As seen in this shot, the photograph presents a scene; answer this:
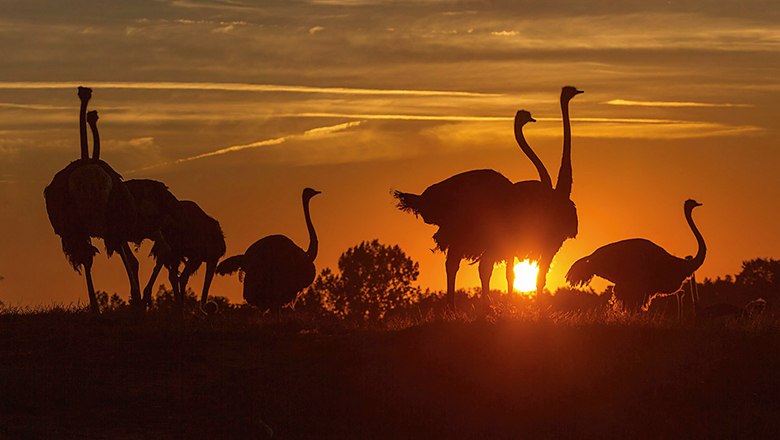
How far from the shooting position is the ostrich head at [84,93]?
86.8 feet

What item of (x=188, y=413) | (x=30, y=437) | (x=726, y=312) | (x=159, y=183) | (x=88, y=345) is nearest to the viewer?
(x=30, y=437)

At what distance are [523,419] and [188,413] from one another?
3979 mm

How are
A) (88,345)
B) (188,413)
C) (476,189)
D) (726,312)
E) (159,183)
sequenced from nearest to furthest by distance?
(188,413), (88,345), (476,189), (159,183), (726,312)

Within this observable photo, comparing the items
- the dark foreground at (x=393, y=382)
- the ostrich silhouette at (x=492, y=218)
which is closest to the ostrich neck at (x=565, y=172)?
the ostrich silhouette at (x=492, y=218)

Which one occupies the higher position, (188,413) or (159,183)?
(159,183)

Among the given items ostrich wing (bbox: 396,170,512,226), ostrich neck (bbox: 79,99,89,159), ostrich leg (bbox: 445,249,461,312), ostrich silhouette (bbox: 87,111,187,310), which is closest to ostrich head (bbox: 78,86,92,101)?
ostrich neck (bbox: 79,99,89,159)

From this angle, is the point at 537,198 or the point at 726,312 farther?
the point at 726,312

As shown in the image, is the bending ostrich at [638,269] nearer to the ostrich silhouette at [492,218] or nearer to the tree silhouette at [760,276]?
the ostrich silhouette at [492,218]

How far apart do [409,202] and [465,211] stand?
1.15m

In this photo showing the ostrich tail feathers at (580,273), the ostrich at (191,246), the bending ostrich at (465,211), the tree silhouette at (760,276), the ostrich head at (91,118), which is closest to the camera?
the bending ostrich at (465,211)

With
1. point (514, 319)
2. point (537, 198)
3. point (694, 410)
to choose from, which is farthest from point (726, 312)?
point (694, 410)

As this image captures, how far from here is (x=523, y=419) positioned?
55.5 ft

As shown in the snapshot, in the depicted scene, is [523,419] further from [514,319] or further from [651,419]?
[514,319]

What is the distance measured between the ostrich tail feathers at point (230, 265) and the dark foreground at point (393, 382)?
31.4 ft
